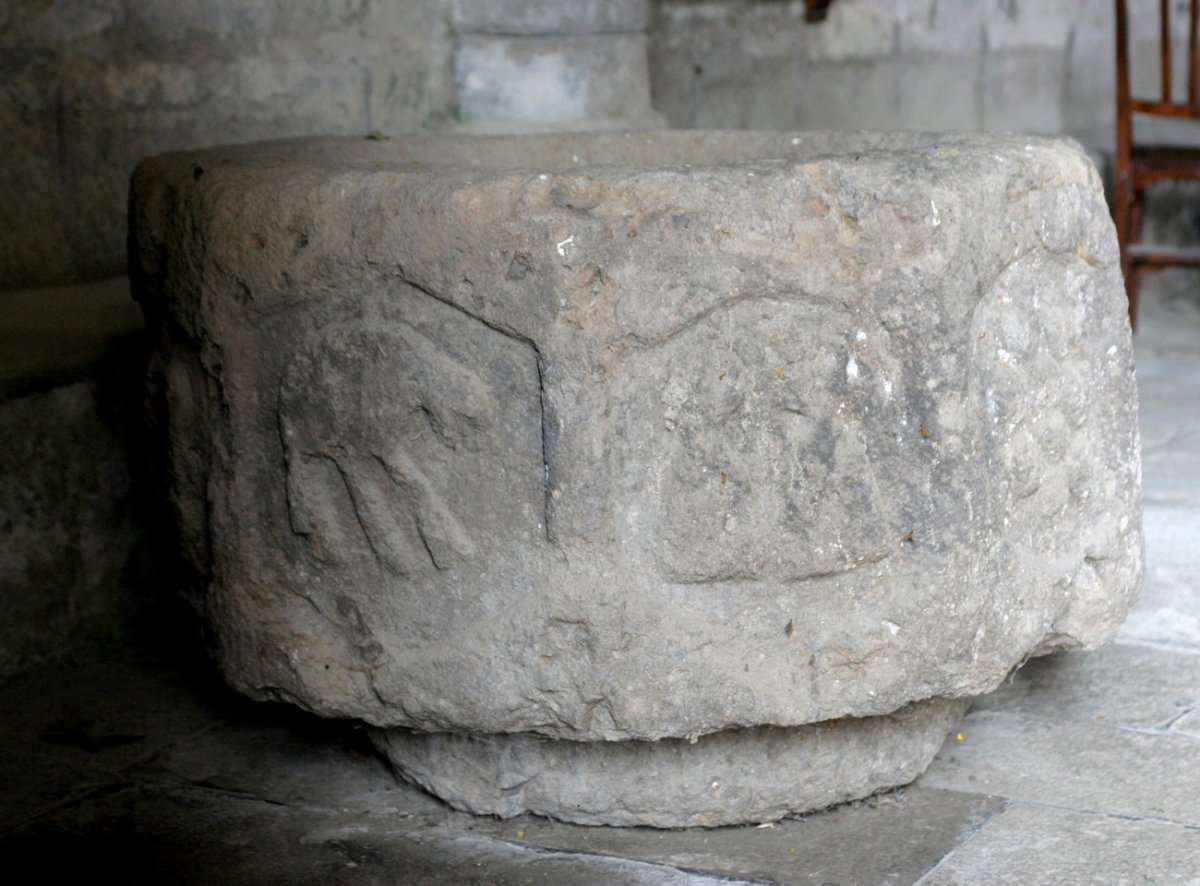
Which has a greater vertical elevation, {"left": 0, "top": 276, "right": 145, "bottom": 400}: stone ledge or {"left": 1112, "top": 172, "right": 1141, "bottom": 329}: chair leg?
{"left": 0, "top": 276, "right": 145, "bottom": 400}: stone ledge

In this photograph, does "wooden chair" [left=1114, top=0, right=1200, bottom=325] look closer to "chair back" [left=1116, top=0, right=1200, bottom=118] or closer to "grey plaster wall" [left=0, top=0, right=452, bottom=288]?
"chair back" [left=1116, top=0, right=1200, bottom=118]

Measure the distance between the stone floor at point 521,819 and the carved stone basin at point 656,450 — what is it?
0.34 ft

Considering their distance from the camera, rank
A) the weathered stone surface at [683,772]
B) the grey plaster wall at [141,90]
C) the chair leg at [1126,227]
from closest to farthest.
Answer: the weathered stone surface at [683,772] < the grey plaster wall at [141,90] < the chair leg at [1126,227]

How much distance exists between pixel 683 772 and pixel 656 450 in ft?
1.46

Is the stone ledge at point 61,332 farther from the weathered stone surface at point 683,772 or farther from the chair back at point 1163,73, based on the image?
the chair back at point 1163,73

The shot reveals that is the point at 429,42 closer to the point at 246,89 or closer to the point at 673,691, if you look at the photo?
the point at 246,89

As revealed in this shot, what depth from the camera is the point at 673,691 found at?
6.04 feet

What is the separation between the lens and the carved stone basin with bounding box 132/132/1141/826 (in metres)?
1.79

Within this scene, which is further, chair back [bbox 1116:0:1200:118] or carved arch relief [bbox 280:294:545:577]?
chair back [bbox 1116:0:1200:118]

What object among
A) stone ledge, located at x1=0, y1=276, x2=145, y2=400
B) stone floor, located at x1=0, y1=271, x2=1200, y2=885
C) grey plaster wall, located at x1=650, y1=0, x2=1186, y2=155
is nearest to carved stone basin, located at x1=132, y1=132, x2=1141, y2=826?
stone floor, located at x1=0, y1=271, x2=1200, y2=885

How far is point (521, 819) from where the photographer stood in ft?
6.70

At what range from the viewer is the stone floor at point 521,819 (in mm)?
1889

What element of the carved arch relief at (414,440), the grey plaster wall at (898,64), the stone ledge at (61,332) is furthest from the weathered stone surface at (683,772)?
the grey plaster wall at (898,64)

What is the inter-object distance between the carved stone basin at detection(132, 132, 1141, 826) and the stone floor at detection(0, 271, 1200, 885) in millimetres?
104
